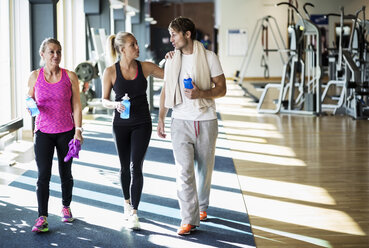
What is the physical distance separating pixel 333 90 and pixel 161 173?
11249 mm

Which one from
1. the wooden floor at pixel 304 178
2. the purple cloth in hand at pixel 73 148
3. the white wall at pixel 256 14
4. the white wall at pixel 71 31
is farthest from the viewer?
the white wall at pixel 256 14

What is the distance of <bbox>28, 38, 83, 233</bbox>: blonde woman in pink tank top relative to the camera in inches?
141

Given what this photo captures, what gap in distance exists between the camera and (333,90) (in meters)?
15.7

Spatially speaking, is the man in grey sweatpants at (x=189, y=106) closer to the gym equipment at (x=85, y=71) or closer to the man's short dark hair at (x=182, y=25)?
the man's short dark hair at (x=182, y=25)

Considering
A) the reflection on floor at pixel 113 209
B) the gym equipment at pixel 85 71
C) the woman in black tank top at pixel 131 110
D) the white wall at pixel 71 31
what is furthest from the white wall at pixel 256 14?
the woman in black tank top at pixel 131 110

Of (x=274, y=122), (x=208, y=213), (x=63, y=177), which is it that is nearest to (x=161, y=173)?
(x=208, y=213)

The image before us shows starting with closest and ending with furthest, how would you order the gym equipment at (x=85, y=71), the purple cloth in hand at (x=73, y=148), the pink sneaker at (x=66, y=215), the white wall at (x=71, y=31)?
the purple cloth in hand at (x=73, y=148) → the pink sneaker at (x=66, y=215) → the gym equipment at (x=85, y=71) → the white wall at (x=71, y=31)

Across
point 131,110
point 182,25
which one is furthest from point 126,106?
point 182,25

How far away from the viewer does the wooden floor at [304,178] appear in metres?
3.66

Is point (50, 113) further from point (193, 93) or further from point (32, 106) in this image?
point (193, 93)

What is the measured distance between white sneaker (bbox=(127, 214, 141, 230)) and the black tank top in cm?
67

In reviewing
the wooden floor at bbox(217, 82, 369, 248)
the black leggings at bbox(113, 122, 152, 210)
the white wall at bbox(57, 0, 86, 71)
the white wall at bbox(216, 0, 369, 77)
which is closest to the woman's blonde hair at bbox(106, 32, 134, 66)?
the black leggings at bbox(113, 122, 152, 210)

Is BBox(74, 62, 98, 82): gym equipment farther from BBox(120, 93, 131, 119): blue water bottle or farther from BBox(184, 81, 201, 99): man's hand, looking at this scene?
BBox(184, 81, 201, 99): man's hand

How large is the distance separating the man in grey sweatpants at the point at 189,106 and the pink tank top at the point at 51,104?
0.69 m
